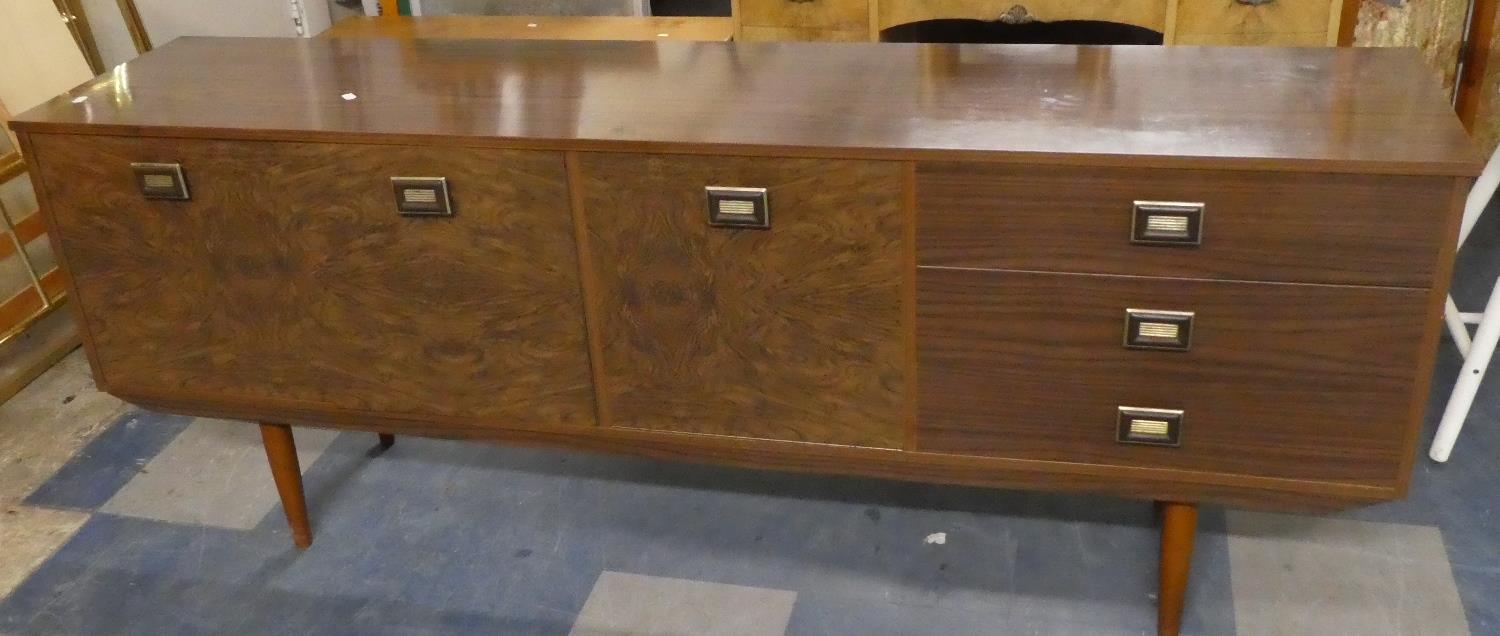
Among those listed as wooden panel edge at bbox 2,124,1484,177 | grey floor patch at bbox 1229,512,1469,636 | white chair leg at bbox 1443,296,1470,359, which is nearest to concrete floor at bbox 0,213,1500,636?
grey floor patch at bbox 1229,512,1469,636

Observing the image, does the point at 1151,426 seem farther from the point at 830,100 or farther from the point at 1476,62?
the point at 1476,62

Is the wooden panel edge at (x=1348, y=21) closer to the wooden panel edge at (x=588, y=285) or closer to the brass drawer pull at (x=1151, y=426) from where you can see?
the brass drawer pull at (x=1151, y=426)

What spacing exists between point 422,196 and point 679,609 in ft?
2.36

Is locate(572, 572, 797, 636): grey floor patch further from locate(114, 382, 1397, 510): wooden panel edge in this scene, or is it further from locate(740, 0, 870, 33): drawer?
locate(740, 0, 870, 33): drawer

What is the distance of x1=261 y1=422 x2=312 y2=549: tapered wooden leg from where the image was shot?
2.03 m

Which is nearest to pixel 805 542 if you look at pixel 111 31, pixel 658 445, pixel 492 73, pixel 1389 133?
pixel 658 445

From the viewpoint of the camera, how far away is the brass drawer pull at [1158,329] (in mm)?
1499

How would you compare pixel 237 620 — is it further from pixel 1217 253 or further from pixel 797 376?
pixel 1217 253

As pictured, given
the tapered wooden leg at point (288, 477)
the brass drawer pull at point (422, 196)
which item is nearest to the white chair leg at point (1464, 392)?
the brass drawer pull at point (422, 196)

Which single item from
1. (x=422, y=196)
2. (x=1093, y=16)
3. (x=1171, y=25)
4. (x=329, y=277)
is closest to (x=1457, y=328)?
(x=1171, y=25)

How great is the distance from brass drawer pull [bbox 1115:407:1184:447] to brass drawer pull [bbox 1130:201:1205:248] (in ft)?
0.73

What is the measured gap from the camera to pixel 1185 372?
1537 mm

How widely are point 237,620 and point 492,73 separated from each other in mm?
902

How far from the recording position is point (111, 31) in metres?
3.29
